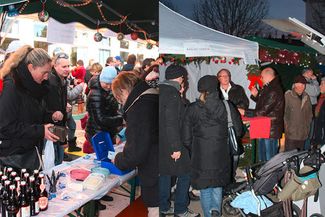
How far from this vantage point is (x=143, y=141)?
6.87ft

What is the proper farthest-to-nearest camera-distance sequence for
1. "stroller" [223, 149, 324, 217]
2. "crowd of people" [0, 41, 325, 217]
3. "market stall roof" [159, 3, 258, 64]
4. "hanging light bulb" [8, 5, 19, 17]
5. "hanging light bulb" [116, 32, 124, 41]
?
"hanging light bulb" [8, 5, 19, 17] → "hanging light bulb" [116, 32, 124, 41] → "stroller" [223, 149, 324, 217] → "crowd of people" [0, 41, 325, 217] → "market stall roof" [159, 3, 258, 64]

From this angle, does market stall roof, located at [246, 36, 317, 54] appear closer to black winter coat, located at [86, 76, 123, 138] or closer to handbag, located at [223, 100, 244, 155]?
handbag, located at [223, 100, 244, 155]

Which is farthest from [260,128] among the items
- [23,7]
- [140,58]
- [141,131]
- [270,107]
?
[23,7]

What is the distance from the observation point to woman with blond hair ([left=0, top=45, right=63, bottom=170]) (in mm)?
2236

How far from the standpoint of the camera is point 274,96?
1.94 metres

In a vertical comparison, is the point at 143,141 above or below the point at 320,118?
below

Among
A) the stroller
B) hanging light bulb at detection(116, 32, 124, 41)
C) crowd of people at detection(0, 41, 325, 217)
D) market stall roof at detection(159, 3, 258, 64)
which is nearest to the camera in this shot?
market stall roof at detection(159, 3, 258, 64)

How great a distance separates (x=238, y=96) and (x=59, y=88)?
1.02m

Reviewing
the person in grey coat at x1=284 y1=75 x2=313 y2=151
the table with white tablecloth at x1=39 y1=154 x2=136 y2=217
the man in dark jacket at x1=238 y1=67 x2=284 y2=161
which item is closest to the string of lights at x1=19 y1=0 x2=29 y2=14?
the table with white tablecloth at x1=39 y1=154 x2=136 y2=217

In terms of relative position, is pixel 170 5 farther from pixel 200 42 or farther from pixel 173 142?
pixel 173 142

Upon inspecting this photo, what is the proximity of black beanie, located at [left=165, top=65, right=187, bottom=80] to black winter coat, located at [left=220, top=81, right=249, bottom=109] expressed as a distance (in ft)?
0.70

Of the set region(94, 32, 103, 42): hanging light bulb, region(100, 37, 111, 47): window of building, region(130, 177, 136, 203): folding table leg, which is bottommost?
region(130, 177, 136, 203): folding table leg

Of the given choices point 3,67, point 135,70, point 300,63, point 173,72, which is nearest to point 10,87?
Result: point 3,67

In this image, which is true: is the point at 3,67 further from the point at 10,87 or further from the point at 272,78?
the point at 272,78
